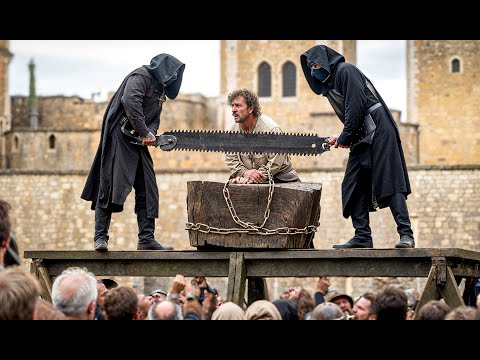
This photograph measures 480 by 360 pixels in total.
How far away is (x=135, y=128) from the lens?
36.9 ft

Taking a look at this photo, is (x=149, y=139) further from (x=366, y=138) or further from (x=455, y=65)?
(x=455, y=65)

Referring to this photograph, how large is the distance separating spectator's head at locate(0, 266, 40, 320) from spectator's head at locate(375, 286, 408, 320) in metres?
2.84

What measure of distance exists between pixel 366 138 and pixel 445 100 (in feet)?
155

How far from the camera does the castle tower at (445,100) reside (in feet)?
185

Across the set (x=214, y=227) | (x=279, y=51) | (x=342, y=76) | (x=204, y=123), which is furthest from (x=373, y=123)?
(x=204, y=123)

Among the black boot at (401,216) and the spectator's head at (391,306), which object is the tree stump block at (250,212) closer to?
the black boot at (401,216)

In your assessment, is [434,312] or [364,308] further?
[364,308]

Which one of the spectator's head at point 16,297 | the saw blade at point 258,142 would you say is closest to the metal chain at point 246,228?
the saw blade at point 258,142

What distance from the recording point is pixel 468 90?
186 ft

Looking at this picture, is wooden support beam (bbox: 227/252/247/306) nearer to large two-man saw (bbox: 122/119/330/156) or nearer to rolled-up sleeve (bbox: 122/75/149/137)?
large two-man saw (bbox: 122/119/330/156)

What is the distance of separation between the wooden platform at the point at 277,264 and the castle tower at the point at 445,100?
45764 millimetres

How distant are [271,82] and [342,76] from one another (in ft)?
156

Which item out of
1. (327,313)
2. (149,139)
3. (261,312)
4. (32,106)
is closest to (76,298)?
(261,312)
